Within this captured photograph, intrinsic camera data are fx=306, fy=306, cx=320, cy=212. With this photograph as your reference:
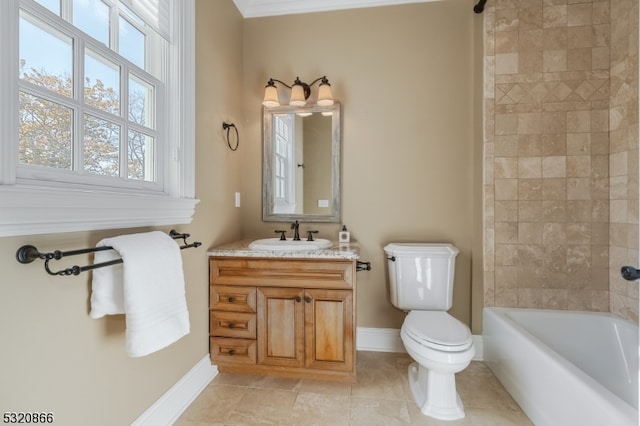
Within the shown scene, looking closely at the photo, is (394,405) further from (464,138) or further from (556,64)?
(556,64)

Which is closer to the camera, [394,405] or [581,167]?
[394,405]

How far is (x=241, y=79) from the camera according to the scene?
2416mm

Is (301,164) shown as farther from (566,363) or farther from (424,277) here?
(566,363)

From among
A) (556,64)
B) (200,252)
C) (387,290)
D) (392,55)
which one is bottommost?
(387,290)

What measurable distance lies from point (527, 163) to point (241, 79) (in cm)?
218

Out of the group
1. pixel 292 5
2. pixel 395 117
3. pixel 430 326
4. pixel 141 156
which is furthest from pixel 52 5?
pixel 430 326

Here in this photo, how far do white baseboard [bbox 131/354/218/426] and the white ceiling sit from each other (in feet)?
8.28

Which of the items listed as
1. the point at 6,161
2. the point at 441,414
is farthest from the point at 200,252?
the point at 441,414

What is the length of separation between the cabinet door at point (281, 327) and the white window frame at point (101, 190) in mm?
Result: 683

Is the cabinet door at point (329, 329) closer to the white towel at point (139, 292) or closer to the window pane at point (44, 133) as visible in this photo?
the white towel at point (139, 292)

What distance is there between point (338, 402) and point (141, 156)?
5.39 feet

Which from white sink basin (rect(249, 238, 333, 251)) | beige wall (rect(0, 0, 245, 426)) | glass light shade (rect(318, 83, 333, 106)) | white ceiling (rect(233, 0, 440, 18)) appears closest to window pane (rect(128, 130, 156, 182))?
beige wall (rect(0, 0, 245, 426))

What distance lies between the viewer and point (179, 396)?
1607mm

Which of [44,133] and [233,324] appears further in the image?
[233,324]
